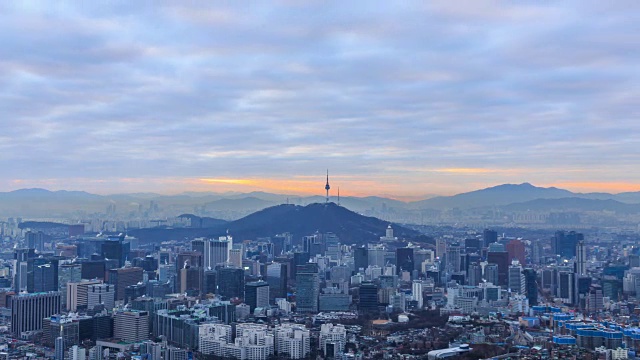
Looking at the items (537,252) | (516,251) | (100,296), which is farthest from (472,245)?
(100,296)

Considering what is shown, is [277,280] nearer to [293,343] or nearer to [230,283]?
[230,283]

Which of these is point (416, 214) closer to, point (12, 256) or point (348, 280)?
point (348, 280)

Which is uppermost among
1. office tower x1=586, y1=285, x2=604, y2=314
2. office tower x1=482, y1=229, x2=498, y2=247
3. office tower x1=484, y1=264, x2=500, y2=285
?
office tower x1=482, y1=229, x2=498, y2=247

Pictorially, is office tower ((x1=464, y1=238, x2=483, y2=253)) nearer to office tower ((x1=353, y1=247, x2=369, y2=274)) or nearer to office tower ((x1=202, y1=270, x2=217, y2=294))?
office tower ((x1=353, y1=247, x2=369, y2=274))

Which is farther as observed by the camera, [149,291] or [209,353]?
[149,291]

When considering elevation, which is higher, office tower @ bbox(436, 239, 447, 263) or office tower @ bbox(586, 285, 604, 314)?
office tower @ bbox(436, 239, 447, 263)

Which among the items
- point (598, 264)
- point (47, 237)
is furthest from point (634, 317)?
point (47, 237)

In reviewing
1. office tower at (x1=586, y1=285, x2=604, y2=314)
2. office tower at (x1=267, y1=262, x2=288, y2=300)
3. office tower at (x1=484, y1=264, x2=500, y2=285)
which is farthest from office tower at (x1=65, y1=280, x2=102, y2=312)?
office tower at (x1=586, y1=285, x2=604, y2=314)

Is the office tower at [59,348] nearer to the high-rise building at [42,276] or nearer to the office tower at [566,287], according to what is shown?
the high-rise building at [42,276]
